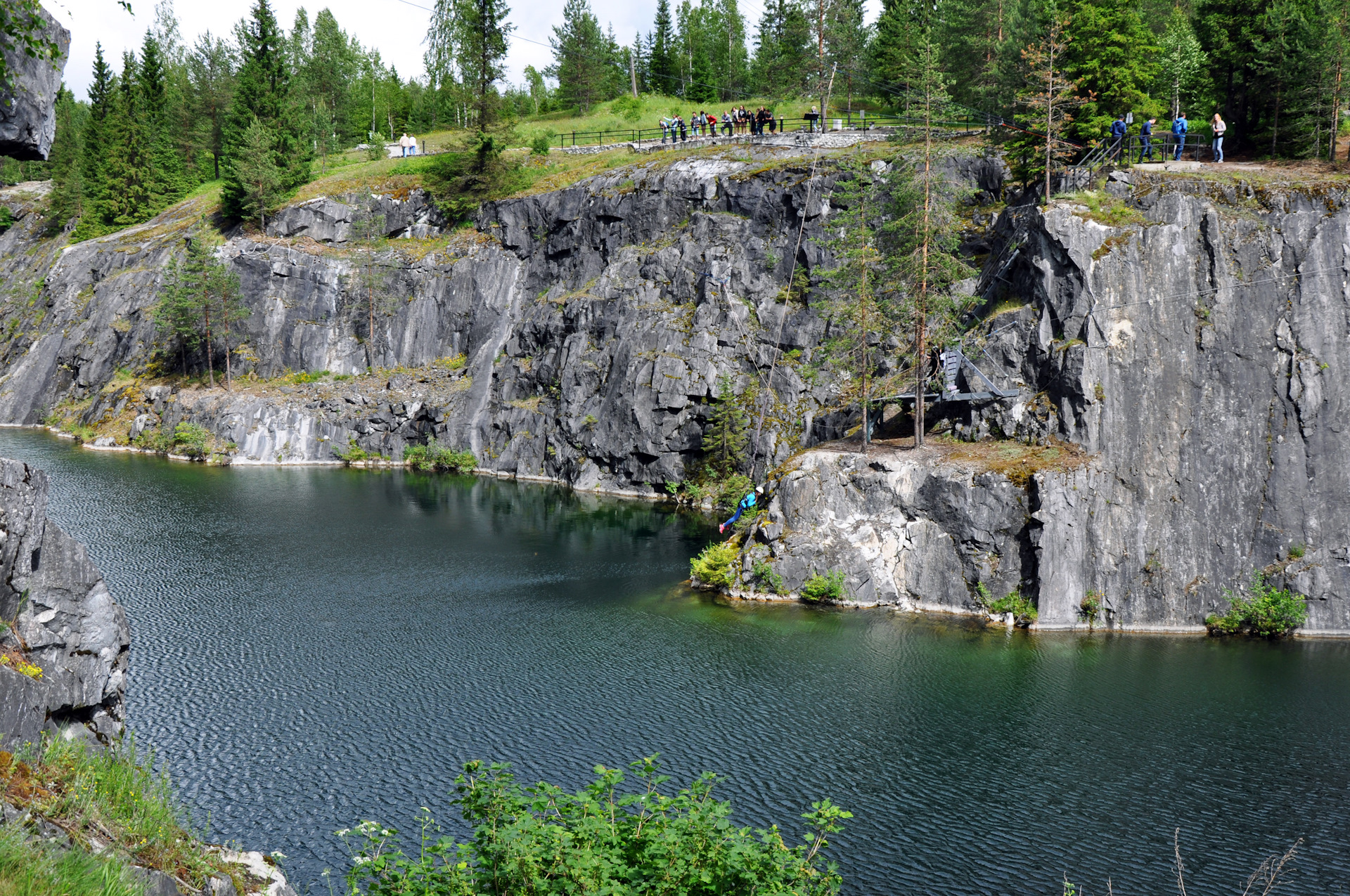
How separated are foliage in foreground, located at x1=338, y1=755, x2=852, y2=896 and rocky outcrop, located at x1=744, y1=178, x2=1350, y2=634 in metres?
20.9

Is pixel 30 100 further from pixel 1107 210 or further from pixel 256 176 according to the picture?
pixel 256 176

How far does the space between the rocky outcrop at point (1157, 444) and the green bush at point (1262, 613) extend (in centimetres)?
40

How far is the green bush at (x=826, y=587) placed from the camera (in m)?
29.4

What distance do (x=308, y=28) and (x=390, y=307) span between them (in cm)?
5077

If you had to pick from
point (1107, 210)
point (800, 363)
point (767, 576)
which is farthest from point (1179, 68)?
point (767, 576)

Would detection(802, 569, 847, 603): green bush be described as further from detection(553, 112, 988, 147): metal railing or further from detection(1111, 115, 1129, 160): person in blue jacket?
detection(553, 112, 988, 147): metal railing

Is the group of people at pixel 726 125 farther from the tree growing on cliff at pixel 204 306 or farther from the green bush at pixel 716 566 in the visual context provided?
the green bush at pixel 716 566

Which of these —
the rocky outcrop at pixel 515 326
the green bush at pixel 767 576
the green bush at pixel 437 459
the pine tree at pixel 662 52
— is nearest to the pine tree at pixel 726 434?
the rocky outcrop at pixel 515 326

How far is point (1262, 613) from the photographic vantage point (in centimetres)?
2662

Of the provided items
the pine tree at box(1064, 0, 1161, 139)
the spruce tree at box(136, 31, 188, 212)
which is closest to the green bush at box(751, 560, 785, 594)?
the pine tree at box(1064, 0, 1161, 139)

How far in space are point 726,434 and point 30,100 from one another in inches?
1424

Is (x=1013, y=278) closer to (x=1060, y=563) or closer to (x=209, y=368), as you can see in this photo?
(x=1060, y=563)

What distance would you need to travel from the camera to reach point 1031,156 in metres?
36.6

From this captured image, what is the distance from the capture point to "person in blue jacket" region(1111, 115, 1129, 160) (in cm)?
3306
